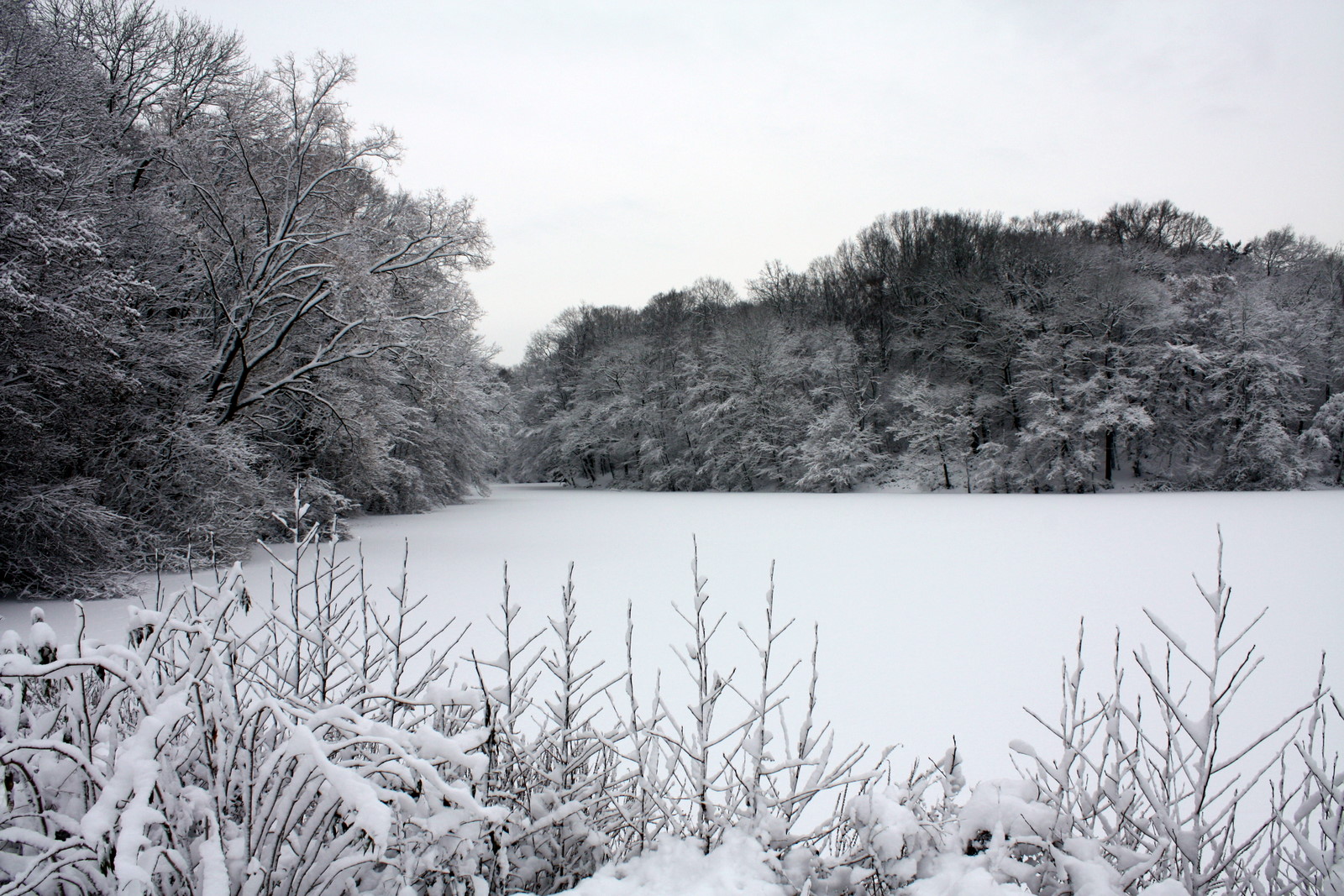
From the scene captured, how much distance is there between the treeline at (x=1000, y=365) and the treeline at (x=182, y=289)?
Result: 18.2m

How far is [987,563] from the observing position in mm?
8977

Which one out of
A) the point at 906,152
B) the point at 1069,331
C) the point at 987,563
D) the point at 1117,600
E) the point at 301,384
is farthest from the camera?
the point at 906,152

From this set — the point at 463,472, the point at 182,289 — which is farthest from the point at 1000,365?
the point at 182,289

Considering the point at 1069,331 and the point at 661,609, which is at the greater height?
the point at 1069,331

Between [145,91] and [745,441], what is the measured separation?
76.6ft

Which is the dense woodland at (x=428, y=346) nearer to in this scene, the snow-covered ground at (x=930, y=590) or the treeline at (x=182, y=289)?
the treeline at (x=182, y=289)

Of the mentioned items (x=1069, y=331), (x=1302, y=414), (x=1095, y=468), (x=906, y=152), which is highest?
(x=906, y=152)

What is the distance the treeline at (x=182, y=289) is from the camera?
259 inches

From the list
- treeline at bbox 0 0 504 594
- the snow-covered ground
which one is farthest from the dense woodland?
the snow-covered ground

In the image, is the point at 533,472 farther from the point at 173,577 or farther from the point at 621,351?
the point at 173,577

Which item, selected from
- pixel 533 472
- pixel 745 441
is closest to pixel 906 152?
pixel 745 441

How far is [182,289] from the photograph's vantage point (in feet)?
30.1

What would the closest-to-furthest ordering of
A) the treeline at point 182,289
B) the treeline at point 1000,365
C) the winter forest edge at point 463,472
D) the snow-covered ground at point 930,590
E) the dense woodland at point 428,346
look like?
the winter forest edge at point 463,472 → the snow-covered ground at point 930,590 → the treeline at point 182,289 → the dense woodland at point 428,346 → the treeline at point 1000,365

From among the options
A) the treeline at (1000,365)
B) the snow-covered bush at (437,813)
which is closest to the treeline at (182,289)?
the snow-covered bush at (437,813)
